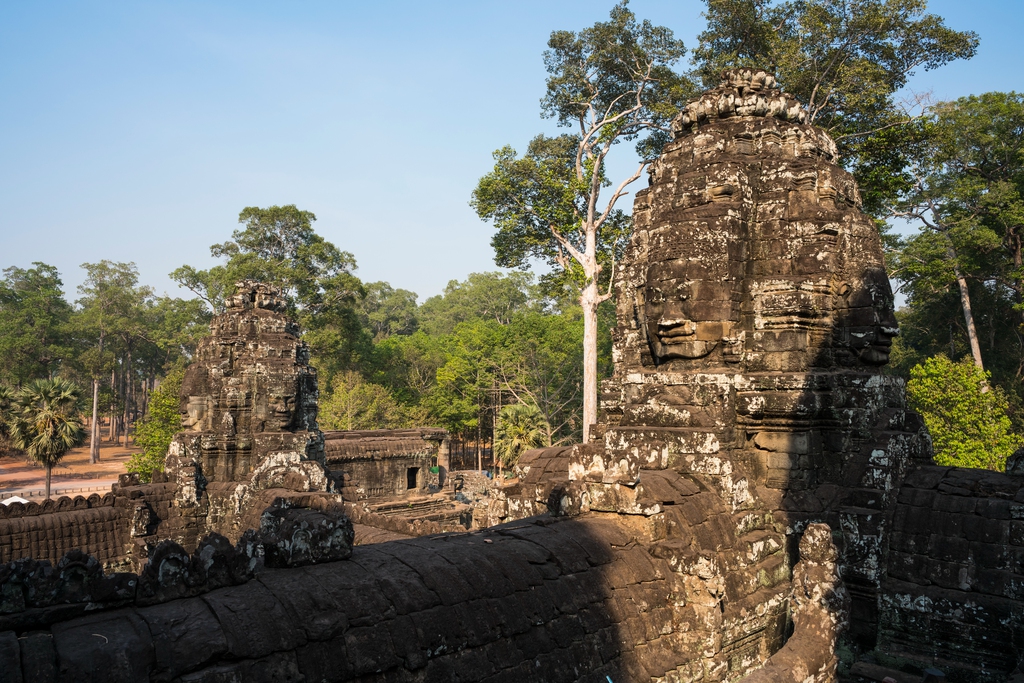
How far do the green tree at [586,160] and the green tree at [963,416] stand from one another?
9.47 meters

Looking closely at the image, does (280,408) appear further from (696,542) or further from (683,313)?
(696,542)

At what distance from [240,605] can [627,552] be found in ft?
9.27

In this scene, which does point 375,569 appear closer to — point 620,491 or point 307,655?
point 307,655

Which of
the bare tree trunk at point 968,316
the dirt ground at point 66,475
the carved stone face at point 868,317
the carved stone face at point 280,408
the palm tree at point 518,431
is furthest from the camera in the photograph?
the dirt ground at point 66,475

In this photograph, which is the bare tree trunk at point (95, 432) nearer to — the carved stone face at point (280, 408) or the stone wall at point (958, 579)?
the carved stone face at point (280, 408)

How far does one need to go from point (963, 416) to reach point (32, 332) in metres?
52.8

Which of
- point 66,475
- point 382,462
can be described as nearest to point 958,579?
point 382,462

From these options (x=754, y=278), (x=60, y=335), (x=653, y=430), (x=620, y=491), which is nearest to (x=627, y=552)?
(x=620, y=491)

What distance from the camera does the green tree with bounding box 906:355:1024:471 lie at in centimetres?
1750

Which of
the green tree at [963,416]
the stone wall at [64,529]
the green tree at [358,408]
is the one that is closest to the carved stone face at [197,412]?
the stone wall at [64,529]

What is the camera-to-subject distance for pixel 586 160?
78.7 feet

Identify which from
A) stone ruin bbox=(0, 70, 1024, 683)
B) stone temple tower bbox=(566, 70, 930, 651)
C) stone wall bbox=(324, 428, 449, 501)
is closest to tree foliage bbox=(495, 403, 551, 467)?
stone wall bbox=(324, 428, 449, 501)

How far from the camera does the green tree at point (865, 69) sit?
17469mm

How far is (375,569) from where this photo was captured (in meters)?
3.87
